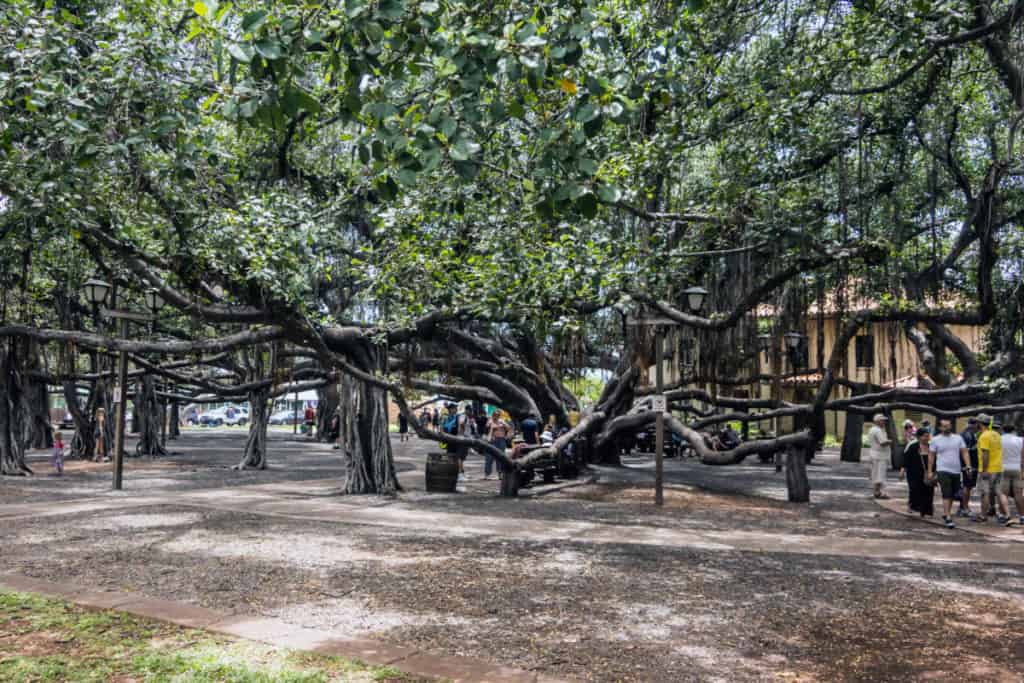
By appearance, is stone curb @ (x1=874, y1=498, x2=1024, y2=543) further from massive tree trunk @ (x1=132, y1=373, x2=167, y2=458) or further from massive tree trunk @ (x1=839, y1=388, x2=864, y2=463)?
massive tree trunk @ (x1=132, y1=373, x2=167, y2=458)

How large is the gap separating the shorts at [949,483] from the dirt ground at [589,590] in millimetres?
606

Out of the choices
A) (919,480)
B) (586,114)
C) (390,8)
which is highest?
(390,8)

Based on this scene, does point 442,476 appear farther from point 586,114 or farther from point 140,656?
point 586,114

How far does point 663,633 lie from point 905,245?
1442 cm

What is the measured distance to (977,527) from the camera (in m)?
12.4

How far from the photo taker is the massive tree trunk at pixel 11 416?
1833cm

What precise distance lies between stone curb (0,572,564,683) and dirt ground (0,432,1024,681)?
0.81ft

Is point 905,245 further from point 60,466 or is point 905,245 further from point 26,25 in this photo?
point 60,466

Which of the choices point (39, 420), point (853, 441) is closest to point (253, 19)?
point (853, 441)

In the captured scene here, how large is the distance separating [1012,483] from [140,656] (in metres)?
12.8

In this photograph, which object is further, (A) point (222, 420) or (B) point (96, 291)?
(A) point (222, 420)

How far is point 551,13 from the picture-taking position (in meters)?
5.70

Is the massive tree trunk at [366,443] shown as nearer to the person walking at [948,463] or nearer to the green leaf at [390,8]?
the person walking at [948,463]

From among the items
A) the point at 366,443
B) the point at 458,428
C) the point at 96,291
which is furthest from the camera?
the point at 458,428
